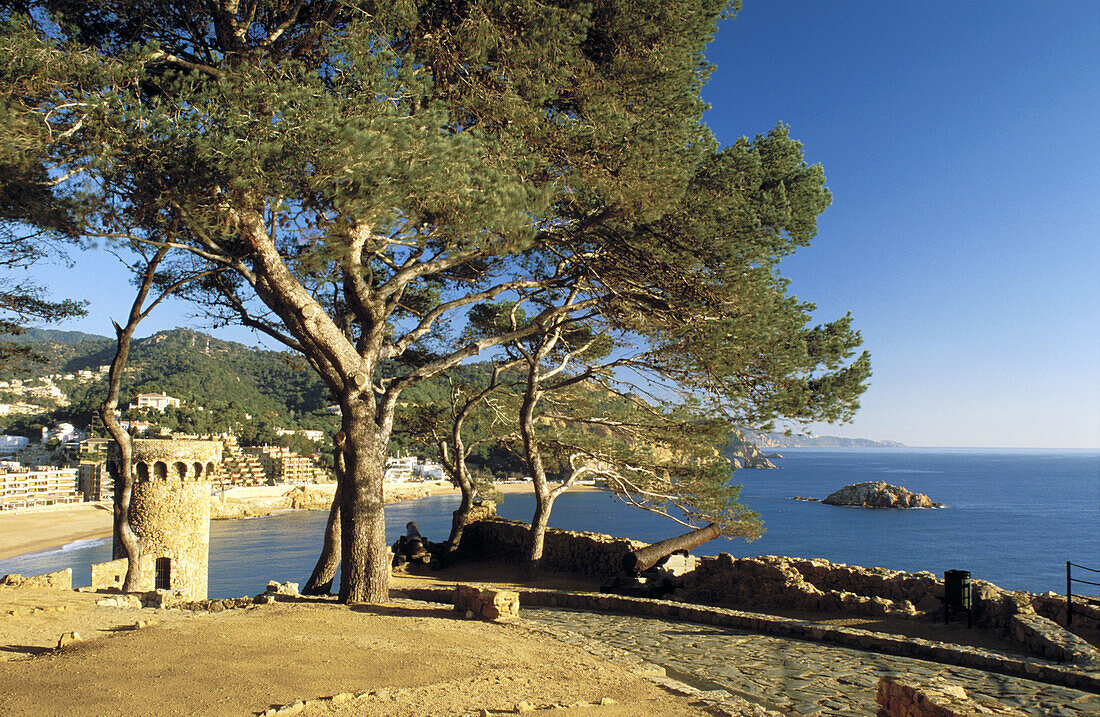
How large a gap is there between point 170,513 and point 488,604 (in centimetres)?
1170

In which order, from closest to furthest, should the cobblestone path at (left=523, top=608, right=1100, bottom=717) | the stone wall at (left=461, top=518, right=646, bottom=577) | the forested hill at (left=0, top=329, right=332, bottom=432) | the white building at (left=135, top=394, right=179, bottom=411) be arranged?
the cobblestone path at (left=523, top=608, right=1100, bottom=717), the stone wall at (left=461, top=518, right=646, bottom=577), the white building at (left=135, top=394, right=179, bottom=411), the forested hill at (left=0, top=329, right=332, bottom=432)

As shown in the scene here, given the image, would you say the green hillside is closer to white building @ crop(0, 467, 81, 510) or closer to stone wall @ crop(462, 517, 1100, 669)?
white building @ crop(0, 467, 81, 510)

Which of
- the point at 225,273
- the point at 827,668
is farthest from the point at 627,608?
the point at 225,273

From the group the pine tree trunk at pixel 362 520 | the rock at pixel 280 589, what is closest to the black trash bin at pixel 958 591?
the pine tree trunk at pixel 362 520

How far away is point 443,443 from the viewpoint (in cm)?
1856

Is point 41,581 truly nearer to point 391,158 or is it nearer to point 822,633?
point 391,158

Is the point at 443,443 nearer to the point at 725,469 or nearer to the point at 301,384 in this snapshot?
the point at 725,469

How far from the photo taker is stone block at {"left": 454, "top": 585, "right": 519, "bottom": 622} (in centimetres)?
709

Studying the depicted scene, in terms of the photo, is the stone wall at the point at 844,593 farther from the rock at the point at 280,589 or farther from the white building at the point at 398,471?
the white building at the point at 398,471

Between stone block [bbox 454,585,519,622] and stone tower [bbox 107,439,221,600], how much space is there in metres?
10.6

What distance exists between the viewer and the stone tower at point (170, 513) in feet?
50.3

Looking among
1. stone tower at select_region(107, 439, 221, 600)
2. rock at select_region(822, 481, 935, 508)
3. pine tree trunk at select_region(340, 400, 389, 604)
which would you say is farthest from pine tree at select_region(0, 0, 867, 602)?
Result: rock at select_region(822, 481, 935, 508)

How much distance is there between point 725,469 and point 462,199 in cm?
948

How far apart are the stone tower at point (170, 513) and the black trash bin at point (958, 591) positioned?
1434 cm
